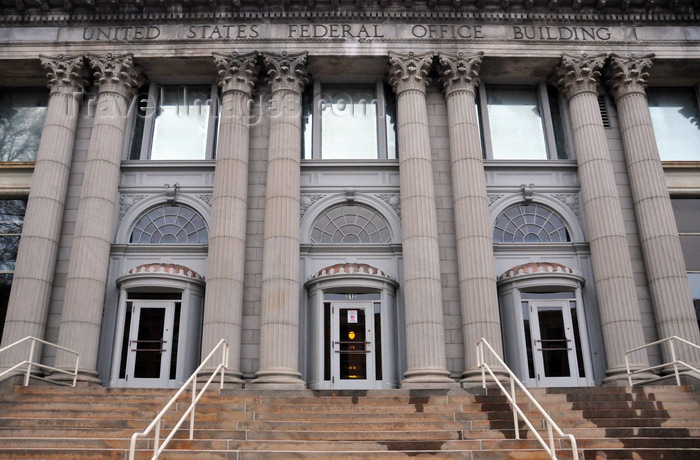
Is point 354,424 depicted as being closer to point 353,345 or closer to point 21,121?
point 353,345

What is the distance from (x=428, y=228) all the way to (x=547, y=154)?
555cm

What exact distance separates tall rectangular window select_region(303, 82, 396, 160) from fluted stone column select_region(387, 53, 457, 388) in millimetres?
844

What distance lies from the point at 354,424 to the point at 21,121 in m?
16.1

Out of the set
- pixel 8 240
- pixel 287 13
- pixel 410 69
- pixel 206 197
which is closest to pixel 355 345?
pixel 206 197

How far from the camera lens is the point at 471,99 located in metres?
19.2

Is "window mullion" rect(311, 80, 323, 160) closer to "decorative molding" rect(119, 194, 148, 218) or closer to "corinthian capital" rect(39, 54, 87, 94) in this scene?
"decorative molding" rect(119, 194, 148, 218)

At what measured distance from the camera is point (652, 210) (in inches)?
706

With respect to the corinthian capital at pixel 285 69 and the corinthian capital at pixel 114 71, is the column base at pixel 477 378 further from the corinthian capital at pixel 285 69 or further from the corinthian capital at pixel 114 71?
the corinthian capital at pixel 114 71

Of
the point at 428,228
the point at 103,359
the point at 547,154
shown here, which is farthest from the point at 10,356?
the point at 547,154

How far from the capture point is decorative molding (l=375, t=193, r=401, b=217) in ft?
61.7

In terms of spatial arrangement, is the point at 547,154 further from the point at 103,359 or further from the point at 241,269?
the point at 103,359

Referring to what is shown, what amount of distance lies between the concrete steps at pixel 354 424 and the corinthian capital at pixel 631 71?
10433 millimetres

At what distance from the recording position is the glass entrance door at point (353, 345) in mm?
16634

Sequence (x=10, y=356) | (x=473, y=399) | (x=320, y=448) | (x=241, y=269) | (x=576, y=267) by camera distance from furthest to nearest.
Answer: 1. (x=576, y=267)
2. (x=241, y=269)
3. (x=10, y=356)
4. (x=473, y=399)
5. (x=320, y=448)
